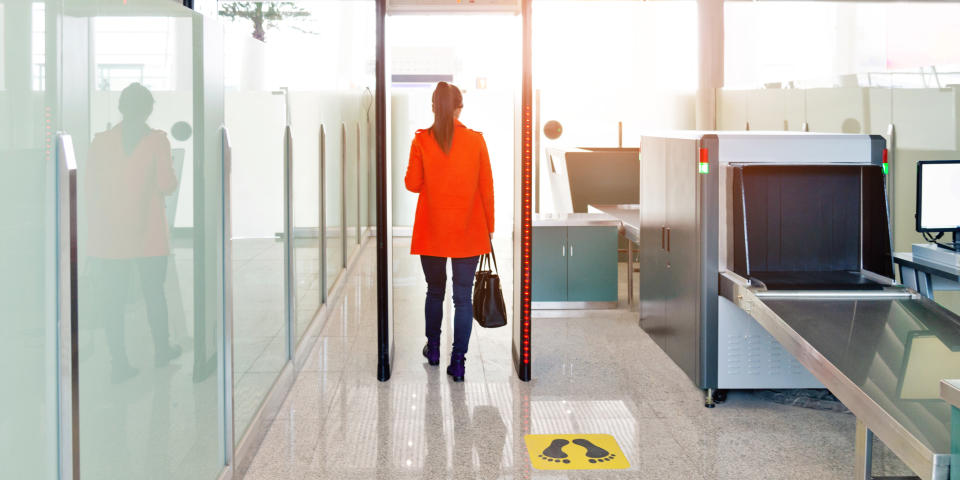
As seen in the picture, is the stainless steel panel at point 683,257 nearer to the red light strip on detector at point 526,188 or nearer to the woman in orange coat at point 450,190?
the red light strip on detector at point 526,188

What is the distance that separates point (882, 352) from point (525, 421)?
69.6 inches

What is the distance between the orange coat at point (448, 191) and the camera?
4926mm

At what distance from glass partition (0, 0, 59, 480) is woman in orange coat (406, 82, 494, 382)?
10.5 ft

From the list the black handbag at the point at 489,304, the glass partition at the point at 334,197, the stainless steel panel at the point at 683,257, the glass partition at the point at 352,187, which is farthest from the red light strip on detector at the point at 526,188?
the glass partition at the point at 352,187

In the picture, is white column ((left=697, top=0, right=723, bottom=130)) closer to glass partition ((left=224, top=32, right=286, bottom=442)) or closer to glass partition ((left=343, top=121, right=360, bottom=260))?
glass partition ((left=343, top=121, right=360, bottom=260))

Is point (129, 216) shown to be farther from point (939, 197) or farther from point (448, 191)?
point (939, 197)

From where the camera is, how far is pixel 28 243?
1.65 metres

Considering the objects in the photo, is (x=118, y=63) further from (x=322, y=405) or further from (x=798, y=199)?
(x=798, y=199)

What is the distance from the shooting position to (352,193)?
382 inches

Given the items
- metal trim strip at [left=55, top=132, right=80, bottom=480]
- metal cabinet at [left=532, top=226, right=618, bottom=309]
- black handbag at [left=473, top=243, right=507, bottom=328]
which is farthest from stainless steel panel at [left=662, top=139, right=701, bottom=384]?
metal trim strip at [left=55, top=132, right=80, bottom=480]

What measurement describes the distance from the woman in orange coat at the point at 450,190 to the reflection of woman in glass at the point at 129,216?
239 centimetres

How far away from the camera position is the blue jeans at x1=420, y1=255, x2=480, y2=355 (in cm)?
505

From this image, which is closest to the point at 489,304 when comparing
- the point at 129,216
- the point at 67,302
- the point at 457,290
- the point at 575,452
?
the point at 457,290

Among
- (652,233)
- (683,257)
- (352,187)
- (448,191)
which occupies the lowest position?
(683,257)
